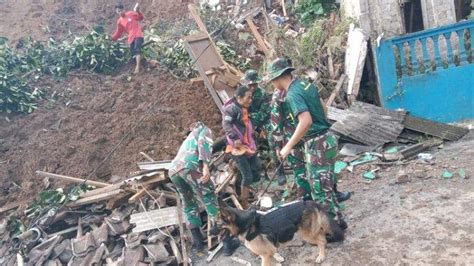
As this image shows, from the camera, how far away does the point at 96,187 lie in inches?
279

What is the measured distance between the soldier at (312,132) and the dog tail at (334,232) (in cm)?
13

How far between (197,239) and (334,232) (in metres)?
1.74

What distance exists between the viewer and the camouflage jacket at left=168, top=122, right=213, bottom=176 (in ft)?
18.2

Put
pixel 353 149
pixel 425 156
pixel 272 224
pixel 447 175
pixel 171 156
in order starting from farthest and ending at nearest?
pixel 171 156
pixel 353 149
pixel 425 156
pixel 447 175
pixel 272 224

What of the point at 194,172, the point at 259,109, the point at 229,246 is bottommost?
the point at 229,246

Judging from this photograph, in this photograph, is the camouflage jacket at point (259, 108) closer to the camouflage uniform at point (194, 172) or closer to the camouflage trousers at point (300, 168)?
the camouflage trousers at point (300, 168)

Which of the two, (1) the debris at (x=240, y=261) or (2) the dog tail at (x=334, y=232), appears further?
(1) the debris at (x=240, y=261)

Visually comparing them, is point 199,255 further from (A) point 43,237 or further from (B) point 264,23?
(B) point 264,23

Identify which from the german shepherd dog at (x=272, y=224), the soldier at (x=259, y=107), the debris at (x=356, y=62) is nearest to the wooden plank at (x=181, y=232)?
the german shepherd dog at (x=272, y=224)

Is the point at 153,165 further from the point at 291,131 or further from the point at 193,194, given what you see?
the point at 291,131

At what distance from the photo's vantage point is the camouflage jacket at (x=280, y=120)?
18.9 feet

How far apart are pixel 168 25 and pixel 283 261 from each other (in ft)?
33.7

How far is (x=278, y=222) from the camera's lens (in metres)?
4.86

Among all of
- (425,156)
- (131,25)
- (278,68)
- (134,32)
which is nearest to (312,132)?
(278,68)
